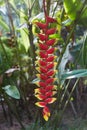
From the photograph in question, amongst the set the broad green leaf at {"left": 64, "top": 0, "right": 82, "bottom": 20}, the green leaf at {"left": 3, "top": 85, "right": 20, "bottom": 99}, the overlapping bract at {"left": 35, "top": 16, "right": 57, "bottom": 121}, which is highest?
the broad green leaf at {"left": 64, "top": 0, "right": 82, "bottom": 20}

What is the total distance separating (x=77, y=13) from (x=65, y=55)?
0.60ft

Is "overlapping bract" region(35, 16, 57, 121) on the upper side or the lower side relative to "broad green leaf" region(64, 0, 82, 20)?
lower

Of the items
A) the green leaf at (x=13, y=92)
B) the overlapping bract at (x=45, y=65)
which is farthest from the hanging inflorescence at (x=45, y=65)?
the green leaf at (x=13, y=92)

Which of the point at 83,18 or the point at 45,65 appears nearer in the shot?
the point at 45,65

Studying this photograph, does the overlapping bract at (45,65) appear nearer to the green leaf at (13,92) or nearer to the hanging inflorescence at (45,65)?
the hanging inflorescence at (45,65)

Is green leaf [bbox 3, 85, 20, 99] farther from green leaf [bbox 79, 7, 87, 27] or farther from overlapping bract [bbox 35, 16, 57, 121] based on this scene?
overlapping bract [bbox 35, 16, 57, 121]

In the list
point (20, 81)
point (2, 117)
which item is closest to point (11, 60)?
point (20, 81)

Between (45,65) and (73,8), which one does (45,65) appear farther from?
(73,8)

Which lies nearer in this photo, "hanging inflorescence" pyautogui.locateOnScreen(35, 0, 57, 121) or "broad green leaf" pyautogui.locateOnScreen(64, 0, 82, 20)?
"hanging inflorescence" pyautogui.locateOnScreen(35, 0, 57, 121)

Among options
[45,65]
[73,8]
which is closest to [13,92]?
[73,8]

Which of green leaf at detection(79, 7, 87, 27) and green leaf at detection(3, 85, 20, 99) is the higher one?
green leaf at detection(79, 7, 87, 27)

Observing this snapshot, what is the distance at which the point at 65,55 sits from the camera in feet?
3.80

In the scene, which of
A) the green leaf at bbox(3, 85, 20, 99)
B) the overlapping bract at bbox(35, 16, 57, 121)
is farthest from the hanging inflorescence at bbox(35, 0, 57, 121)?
the green leaf at bbox(3, 85, 20, 99)

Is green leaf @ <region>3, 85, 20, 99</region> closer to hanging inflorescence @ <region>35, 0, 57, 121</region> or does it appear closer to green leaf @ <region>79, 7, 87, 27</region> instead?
green leaf @ <region>79, 7, 87, 27</region>
